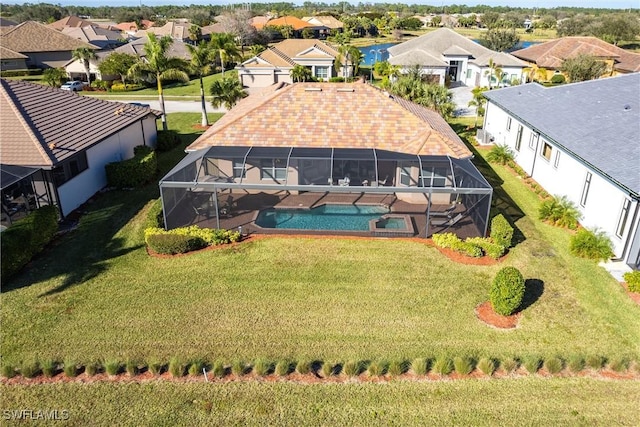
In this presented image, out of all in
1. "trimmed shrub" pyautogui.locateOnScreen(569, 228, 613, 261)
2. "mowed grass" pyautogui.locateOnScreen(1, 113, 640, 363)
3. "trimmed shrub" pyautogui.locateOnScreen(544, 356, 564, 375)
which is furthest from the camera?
"trimmed shrub" pyautogui.locateOnScreen(569, 228, 613, 261)

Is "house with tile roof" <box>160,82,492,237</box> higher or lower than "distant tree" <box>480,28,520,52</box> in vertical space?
lower

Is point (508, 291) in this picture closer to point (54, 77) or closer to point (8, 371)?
point (8, 371)

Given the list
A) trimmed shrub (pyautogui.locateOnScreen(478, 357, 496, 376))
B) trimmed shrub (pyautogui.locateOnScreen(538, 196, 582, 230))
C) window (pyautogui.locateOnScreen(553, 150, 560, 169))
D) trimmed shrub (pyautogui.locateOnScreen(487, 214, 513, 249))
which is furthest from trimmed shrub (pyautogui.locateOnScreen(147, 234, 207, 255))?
window (pyautogui.locateOnScreen(553, 150, 560, 169))

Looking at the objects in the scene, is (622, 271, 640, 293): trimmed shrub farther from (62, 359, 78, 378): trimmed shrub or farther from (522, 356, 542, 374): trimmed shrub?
(62, 359, 78, 378): trimmed shrub

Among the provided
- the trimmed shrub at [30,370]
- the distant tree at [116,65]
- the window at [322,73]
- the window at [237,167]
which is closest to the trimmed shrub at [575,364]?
the trimmed shrub at [30,370]

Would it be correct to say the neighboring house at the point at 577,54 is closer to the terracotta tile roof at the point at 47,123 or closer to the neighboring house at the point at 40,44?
the terracotta tile roof at the point at 47,123

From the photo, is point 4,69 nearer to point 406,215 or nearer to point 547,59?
point 406,215
